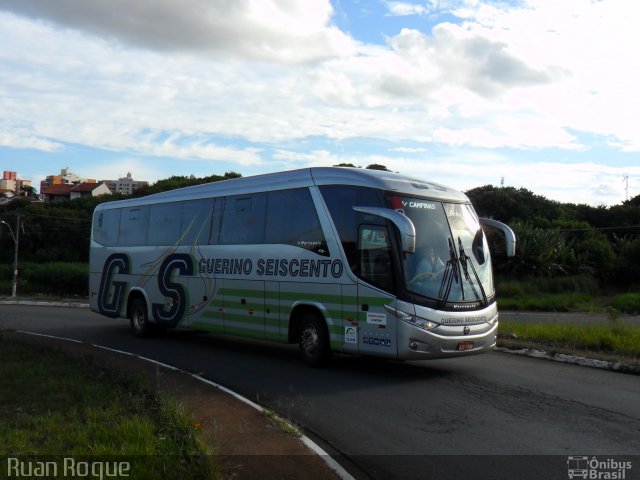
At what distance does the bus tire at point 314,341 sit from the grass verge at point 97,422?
3.39 meters

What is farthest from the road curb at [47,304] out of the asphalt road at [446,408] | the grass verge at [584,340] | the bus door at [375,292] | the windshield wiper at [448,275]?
the windshield wiper at [448,275]

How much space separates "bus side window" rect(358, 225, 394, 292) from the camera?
10422 millimetres

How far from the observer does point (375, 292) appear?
1053 centimetres

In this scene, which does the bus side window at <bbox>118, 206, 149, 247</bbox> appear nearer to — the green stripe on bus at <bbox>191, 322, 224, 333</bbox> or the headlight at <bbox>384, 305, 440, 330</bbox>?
the green stripe on bus at <bbox>191, 322, 224, 333</bbox>

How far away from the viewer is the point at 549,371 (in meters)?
11.2

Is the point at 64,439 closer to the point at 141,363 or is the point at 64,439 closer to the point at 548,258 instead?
the point at 141,363

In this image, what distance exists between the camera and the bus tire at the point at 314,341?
37.7ft

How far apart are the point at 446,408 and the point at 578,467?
2.52 meters

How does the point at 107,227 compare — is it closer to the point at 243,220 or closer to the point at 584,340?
the point at 243,220

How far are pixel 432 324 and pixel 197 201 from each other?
23.0ft

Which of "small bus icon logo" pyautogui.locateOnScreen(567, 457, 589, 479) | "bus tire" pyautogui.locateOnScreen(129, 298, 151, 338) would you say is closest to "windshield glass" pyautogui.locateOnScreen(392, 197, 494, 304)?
"small bus icon logo" pyautogui.locateOnScreen(567, 457, 589, 479)

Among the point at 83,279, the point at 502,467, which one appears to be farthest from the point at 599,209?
the point at 502,467

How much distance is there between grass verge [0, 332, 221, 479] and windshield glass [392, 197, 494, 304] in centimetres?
445

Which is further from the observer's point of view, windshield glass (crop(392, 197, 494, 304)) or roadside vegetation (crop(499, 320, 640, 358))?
roadside vegetation (crop(499, 320, 640, 358))
